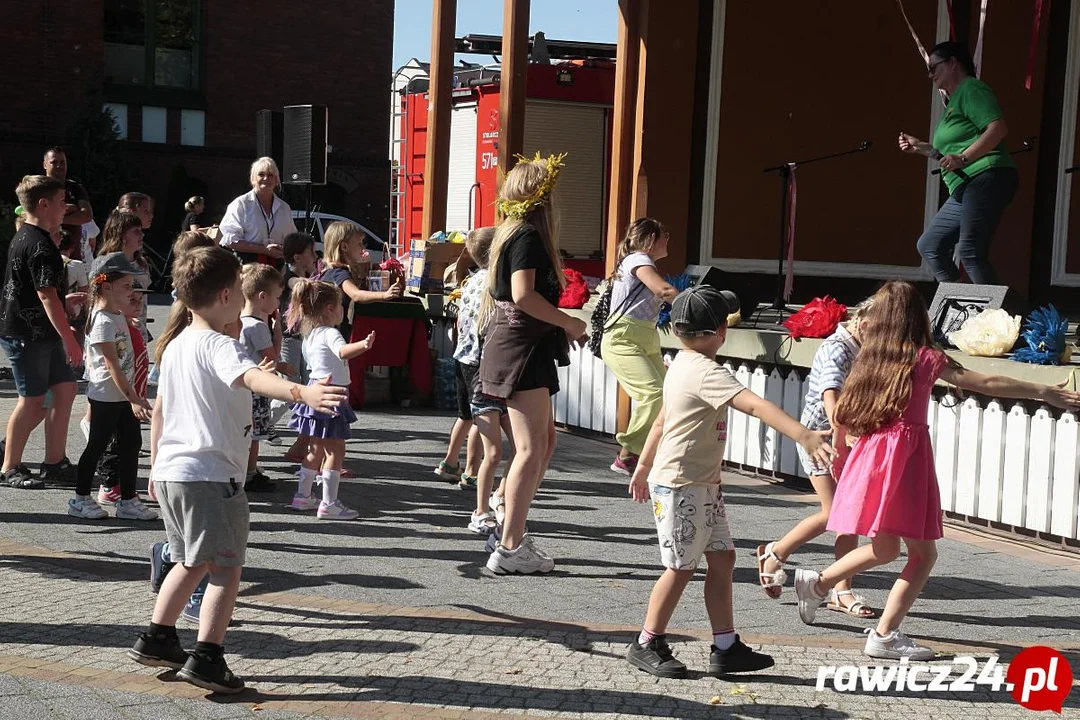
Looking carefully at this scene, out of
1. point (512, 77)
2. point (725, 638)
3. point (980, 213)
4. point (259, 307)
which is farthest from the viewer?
point (512, 77)

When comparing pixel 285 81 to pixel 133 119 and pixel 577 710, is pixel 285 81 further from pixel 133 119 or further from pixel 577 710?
pixel 577 710

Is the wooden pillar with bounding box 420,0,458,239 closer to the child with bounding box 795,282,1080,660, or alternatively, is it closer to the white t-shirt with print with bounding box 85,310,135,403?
the white t-shirt with print with bounding box 85,310,135,403

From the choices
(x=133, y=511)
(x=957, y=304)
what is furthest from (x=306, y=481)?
(x=957, y=304)

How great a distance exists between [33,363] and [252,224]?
2261 mm

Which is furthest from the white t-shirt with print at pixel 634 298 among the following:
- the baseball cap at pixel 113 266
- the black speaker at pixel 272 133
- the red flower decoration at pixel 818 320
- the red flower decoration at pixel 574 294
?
the black speaker at pixel 272 133

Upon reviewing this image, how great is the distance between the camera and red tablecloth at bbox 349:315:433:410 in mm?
12312

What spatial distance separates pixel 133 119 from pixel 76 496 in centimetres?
2402

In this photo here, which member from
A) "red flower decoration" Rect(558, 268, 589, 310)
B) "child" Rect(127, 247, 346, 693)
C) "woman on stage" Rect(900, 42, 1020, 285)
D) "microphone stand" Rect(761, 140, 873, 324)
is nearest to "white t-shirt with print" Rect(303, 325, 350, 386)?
"child" Rect(127, 247, 346, 693)

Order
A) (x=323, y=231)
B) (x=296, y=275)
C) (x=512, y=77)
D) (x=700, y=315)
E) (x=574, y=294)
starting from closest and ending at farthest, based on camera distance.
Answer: (x=700, y=315)
(x=296, y=275)
(x=574, y=294)
(x=512, y=77)
(x=323, y=231)

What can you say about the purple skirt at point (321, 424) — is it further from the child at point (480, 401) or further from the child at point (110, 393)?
the child at point (110, 393)

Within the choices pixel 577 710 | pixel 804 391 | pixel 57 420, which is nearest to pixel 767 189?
pixel 804 391

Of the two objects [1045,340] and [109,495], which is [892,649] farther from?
[109,495]

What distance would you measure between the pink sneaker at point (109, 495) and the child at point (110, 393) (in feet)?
0.87

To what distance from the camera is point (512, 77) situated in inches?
509
